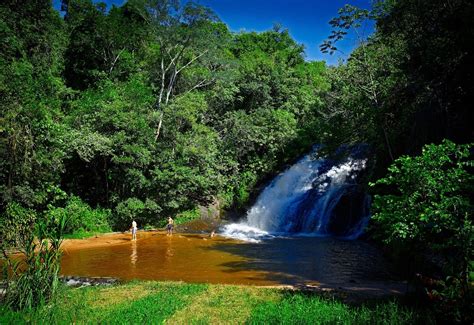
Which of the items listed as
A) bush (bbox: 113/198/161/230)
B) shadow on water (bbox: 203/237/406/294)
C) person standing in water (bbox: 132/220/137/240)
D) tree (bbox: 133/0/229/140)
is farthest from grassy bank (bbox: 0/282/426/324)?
tree (bbox: 133/0/229/140)

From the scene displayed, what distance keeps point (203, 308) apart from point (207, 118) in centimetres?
2305

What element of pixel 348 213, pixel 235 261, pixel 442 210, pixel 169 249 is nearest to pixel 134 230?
pixel 169 249

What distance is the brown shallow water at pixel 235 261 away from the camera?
11867 mm

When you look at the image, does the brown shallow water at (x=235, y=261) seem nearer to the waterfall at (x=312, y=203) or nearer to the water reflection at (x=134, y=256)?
the water reflection at (x=134, y=256)

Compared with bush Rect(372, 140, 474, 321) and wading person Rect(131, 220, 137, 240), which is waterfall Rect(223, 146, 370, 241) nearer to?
wading person Rect(131, 220, 137, 240)

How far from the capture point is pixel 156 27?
2536 cm

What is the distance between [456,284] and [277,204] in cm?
1943

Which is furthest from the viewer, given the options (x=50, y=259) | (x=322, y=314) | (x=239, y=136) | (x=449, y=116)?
(x=239, y=136)

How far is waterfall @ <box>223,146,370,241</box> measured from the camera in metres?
21.3

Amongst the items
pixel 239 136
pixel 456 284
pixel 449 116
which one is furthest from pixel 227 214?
pixel 456 284

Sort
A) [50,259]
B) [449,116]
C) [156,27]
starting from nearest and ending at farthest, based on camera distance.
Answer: [50,259] < [449,116] < [156,27]

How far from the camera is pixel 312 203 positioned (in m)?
23.5

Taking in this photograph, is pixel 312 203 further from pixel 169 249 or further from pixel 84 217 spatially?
pixel 84 217

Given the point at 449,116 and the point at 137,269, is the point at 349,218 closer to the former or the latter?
the point at 449,116
